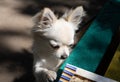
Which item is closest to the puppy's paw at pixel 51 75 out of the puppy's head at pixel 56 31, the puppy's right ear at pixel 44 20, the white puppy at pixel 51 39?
the white puppy at pixel 51 39

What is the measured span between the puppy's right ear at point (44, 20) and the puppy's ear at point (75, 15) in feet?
0.48

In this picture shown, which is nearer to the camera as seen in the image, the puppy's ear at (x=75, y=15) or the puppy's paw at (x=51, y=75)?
the puppy's paw at (x=51, y=75)

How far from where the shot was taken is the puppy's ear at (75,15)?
2.41 meters

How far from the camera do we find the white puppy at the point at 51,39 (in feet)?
7.56

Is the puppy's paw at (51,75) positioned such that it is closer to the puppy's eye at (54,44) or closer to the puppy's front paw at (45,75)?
the puppy's front paw at (45,75)

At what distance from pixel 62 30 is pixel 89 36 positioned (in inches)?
15.8

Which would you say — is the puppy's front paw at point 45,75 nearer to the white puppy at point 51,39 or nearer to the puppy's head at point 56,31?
the white puppy at point 51,39

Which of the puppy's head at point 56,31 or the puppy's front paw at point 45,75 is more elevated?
the puppy's head at point 56,31

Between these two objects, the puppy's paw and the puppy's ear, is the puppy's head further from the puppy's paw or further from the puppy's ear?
the puppy's paw

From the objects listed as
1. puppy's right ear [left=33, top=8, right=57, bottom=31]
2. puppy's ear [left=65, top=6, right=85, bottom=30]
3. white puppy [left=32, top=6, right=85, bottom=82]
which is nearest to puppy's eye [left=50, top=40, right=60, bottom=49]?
white puppy [left=32, top=6, right=85, bottom=82]

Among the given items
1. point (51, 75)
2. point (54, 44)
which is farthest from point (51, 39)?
point (51, 75)

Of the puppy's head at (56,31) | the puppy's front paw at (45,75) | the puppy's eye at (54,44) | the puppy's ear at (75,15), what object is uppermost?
the puppy's ear at (75,15)

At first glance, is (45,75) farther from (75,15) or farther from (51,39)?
(75,15)

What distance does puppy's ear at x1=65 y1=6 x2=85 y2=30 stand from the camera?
2.41 m
